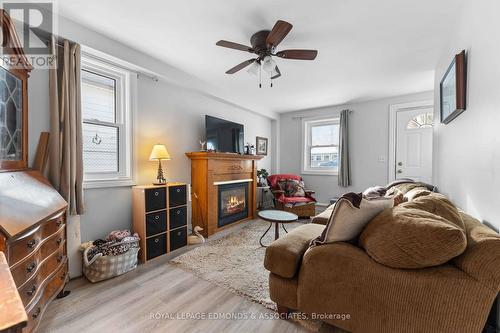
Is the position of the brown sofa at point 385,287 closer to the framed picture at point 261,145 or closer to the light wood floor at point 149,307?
the light wood floor at point 149,307

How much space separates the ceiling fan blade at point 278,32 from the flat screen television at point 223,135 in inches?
70.7

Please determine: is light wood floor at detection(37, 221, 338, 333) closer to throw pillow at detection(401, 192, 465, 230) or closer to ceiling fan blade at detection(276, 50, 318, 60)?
throw pillow at detection(401, 192, 465, 230)

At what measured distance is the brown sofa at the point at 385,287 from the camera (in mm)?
982

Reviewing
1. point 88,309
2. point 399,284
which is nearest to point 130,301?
point 88,309

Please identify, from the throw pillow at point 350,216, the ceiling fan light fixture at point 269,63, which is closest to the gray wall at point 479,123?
the throw pillow at point 350,216

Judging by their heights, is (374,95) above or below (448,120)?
above

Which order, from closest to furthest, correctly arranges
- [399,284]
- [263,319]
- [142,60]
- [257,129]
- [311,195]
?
[399,284] → [263,319] → [142,60] → [311,195] → [257,129]

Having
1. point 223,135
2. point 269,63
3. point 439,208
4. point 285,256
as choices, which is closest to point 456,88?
point 439,208

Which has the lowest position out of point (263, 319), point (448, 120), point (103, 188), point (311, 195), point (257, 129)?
point (263, 319)

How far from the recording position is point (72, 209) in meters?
2.04

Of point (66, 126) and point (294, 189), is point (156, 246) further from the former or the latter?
point (294, 189)

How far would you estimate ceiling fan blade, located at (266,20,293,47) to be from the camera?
170 cm

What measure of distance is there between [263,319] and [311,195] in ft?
10.4

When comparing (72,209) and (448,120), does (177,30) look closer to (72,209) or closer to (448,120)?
(72,209)
